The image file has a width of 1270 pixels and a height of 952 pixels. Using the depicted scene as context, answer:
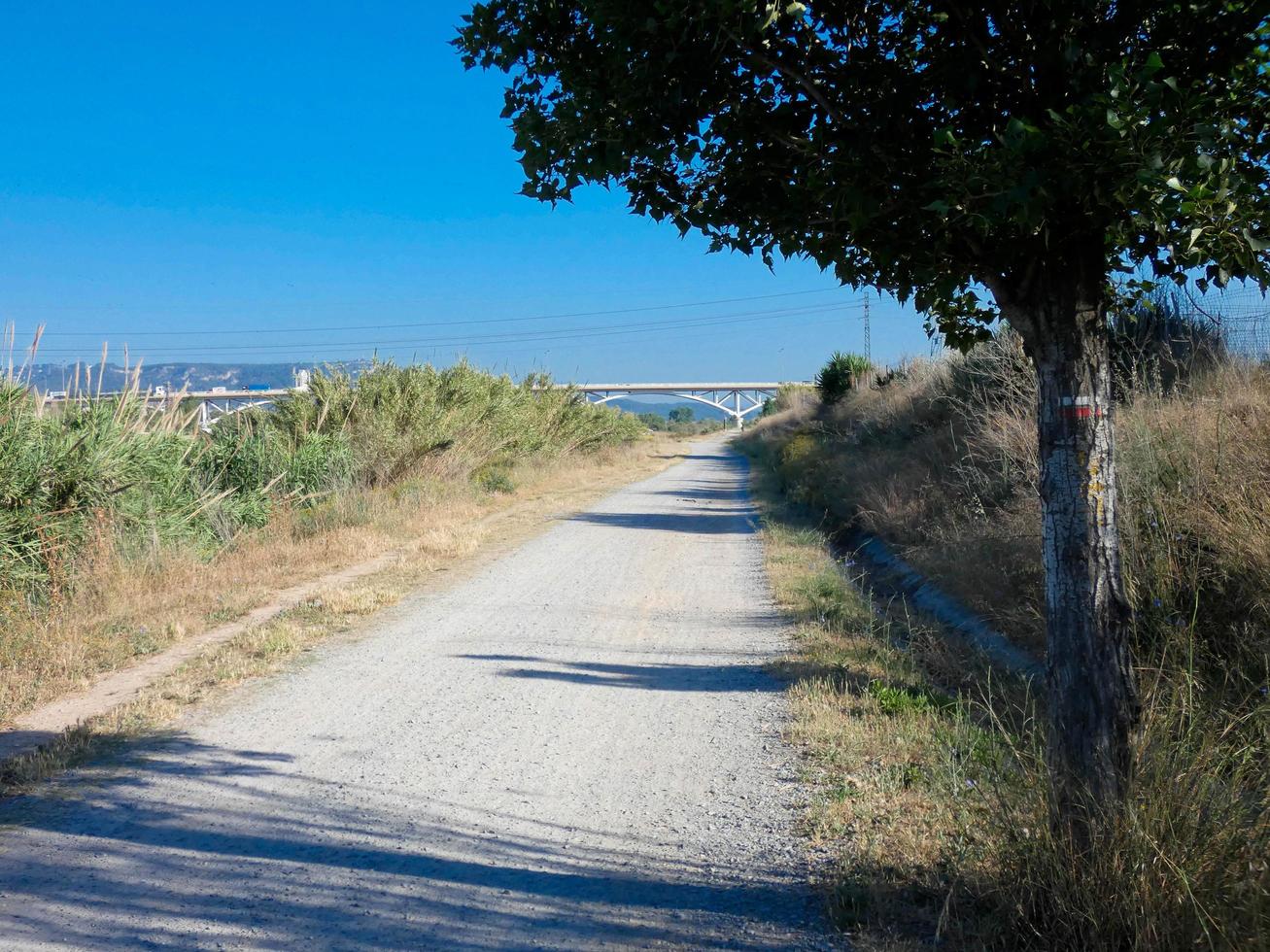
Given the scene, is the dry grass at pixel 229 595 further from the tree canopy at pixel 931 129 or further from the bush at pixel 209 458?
the tree canopy at pixel 931 129

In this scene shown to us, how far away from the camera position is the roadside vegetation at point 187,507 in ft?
27.5

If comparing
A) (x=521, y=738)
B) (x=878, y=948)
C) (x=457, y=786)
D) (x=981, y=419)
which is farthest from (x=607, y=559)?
(x=878, y=948)

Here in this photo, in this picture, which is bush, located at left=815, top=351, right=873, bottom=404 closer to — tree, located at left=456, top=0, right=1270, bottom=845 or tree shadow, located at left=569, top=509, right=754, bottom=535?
tree shadow, located at left=569, top=509, right=754, bottom=535

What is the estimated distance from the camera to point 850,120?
317cm

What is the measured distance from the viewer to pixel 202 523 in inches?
504

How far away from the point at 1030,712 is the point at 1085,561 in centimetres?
273

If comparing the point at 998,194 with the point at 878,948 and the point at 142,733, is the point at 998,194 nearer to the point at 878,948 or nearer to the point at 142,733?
the point at 878,948

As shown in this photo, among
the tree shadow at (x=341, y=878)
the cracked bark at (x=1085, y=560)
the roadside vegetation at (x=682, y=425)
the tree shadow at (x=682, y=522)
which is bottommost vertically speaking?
the tree shadow at (x=341, y=878)

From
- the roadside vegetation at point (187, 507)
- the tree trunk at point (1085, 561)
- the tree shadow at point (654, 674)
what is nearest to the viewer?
the tree trunk at point (1085, 561)

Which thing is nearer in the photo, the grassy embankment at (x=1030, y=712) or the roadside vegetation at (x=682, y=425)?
the grassy embankment at (x=1030, y=712)

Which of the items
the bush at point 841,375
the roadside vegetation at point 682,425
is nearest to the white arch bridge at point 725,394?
the roadside vegetation at point 682,425

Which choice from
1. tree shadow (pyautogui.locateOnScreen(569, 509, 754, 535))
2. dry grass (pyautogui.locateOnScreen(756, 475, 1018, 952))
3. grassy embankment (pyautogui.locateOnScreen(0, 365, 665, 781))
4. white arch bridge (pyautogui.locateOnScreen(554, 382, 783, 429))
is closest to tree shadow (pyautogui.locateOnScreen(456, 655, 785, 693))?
dry grass (pyautogui.locateOnScreen(756, 475, 1018, 952))

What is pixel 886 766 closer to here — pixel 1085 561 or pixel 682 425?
pixel 1085 561

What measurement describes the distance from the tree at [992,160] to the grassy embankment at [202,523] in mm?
4680
